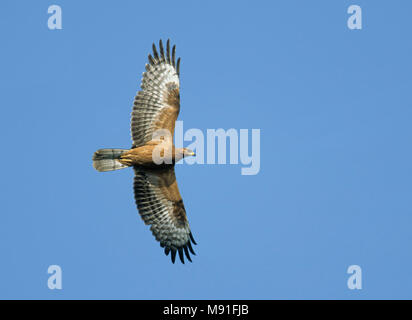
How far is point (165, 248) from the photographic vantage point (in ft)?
53.7

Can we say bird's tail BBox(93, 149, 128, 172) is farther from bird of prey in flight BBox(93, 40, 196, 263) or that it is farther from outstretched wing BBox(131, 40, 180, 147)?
outstretched wing BBox(131, 40, 180, 147)

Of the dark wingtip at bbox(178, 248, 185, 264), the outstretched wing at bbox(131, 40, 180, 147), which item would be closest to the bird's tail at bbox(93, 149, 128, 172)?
the outstretched wing at bbox(131, 40, 180, 147)

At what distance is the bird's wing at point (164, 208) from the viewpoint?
15.9 meters

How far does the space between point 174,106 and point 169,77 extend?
679mm

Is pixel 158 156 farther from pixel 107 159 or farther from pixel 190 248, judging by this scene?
pixel 190 248

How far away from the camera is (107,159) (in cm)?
1550

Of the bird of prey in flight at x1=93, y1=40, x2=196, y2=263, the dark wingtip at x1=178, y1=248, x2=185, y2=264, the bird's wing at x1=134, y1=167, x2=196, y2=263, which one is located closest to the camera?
the bird of prey in flight at x1=93, y1=40, x2=196, y2=263

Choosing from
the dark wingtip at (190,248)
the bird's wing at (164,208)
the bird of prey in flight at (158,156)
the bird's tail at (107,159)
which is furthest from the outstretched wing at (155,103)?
the dark wingtip at (190,248)

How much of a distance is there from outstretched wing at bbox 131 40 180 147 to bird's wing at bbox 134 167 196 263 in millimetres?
858

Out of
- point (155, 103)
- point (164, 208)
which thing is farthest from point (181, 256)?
point (155, 103)

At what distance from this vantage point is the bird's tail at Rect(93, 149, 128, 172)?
15.5m

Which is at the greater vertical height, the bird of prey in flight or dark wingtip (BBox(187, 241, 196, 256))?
the bird of prey in flight
